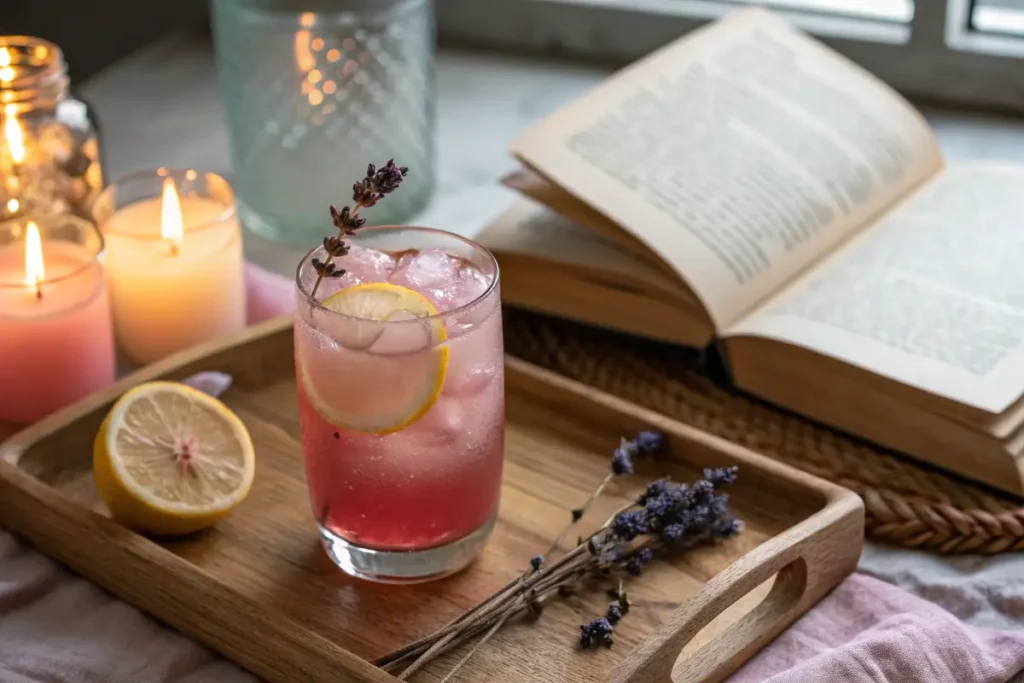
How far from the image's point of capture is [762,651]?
0.81 m

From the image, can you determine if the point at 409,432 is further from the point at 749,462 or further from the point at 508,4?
the point at 508,4

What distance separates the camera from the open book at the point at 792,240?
95 centimetres

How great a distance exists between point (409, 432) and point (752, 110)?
55 centimetres

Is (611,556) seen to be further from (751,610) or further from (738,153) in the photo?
(738,153)

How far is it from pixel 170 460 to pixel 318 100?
1.65ft

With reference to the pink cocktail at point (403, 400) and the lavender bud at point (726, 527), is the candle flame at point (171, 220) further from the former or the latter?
the lavender bud at point (726, 527)

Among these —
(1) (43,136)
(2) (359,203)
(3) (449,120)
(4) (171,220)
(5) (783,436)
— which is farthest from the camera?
(3) (449,120)

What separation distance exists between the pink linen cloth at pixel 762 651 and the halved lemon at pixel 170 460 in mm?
66

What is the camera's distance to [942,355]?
952 millimetres

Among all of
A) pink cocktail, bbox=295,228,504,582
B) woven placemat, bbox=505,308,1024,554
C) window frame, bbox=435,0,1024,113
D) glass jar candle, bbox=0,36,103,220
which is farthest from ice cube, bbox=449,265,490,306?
window frame, bbox=435,0,1024,113

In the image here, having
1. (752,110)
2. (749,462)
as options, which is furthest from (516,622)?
(752,110)

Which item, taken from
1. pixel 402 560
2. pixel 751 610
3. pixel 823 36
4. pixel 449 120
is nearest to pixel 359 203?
pixel 402 560

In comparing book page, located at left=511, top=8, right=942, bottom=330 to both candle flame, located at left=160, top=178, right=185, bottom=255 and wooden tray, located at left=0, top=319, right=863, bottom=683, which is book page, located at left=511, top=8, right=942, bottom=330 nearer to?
wooden tray, located at left=0, top=319, right=863, bottom=683

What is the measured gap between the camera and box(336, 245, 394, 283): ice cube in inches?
31.8
